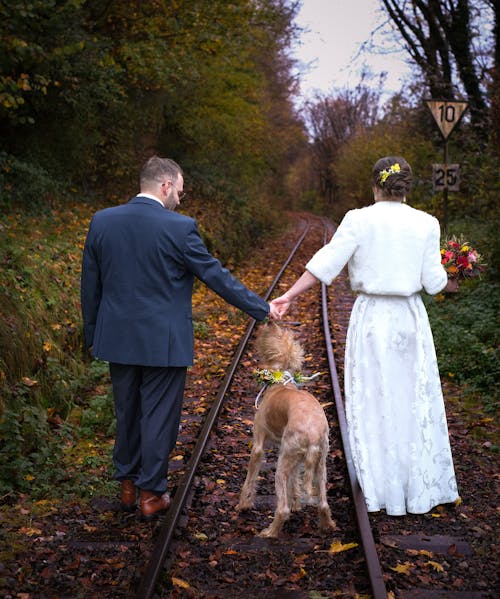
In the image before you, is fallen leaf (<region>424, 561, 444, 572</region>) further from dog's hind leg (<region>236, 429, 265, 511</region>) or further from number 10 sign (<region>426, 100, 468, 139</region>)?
number 10 sign (<region>426, 100, 468, 139</region>)

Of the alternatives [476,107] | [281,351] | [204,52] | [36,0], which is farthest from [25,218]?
[476,107]

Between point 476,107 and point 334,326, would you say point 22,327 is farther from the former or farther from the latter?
point 476,107

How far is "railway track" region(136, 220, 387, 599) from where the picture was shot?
12.2 ft

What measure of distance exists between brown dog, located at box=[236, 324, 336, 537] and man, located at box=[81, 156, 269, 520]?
28 centimetres

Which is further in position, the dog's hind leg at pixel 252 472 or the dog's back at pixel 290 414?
the dog's hind leg at pixel 252 472

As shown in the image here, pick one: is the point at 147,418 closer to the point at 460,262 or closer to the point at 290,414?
the point at 290,414

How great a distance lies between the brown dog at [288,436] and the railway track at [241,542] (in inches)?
6.2

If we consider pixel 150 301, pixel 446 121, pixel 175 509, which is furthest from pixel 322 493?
pixel 446 121

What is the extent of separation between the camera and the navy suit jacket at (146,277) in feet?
14.1

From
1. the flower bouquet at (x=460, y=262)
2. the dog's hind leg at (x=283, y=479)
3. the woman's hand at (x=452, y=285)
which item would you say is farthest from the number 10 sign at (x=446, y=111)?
the dog's hind leg at (x=283, y=479)

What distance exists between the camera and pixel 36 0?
9.76 meters

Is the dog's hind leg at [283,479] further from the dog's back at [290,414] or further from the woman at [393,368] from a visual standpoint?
the woman at [393,368]

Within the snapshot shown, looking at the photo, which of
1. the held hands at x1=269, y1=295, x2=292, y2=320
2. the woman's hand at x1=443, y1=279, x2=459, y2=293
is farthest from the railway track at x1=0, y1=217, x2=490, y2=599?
the woman's hand at x1=443, y1=279, x2=459, y2=293

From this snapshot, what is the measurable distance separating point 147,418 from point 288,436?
1013mm
